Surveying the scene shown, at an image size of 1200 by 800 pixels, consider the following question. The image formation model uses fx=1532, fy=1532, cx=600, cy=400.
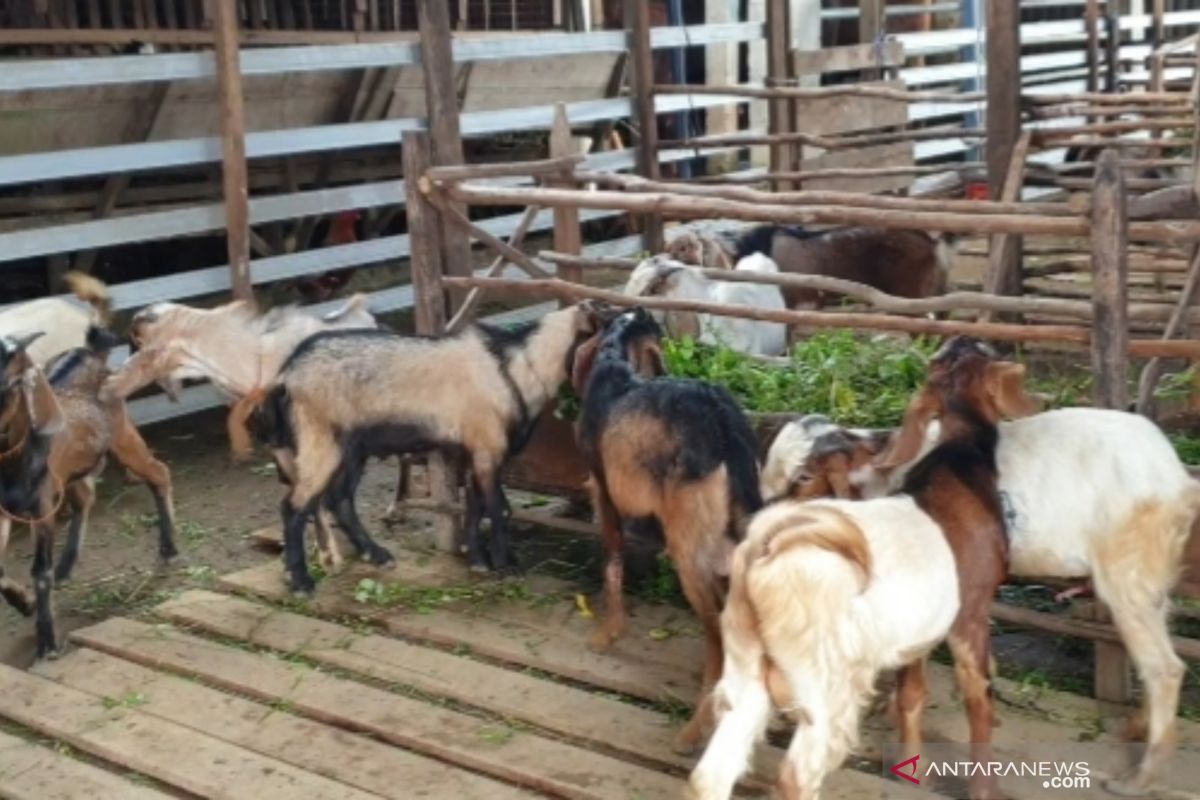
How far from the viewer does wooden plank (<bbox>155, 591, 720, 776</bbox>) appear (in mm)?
4664

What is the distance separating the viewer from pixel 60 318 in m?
7.34

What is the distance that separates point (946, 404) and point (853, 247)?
4.40m

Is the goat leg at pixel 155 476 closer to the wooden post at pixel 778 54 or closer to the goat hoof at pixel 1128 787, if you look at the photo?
the goat hoof at pixel 1128 787

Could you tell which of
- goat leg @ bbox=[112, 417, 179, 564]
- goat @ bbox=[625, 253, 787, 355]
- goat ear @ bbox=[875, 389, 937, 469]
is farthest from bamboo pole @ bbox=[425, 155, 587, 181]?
goat ear @ bbox=[875, 389, 937, 469]

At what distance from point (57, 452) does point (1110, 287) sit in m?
4.05

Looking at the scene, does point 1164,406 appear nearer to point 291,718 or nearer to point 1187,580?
point 1187,580

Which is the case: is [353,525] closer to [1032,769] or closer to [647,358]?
[647,358]

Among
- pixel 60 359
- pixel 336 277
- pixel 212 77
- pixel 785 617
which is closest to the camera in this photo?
pixel 785 617

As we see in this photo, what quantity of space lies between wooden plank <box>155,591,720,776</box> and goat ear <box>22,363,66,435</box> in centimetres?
87

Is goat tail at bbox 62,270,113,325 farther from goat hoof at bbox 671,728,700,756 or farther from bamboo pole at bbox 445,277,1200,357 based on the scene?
goat hoof at bbox 671,728,700,756

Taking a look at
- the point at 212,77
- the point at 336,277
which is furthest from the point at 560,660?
the point at 336,277

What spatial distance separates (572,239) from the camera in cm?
714

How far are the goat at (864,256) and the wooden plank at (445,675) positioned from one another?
3.60 meters

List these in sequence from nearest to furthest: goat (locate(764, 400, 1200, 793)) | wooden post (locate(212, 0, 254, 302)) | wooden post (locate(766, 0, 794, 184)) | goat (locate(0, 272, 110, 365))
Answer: goat (locate(764, 400, 1200, 793))
goat (locate(0, 272, 110, 365))
wooden post (locate(212, 0, 254, 302))
wooden post (locate(766, 0, 794, 184))
